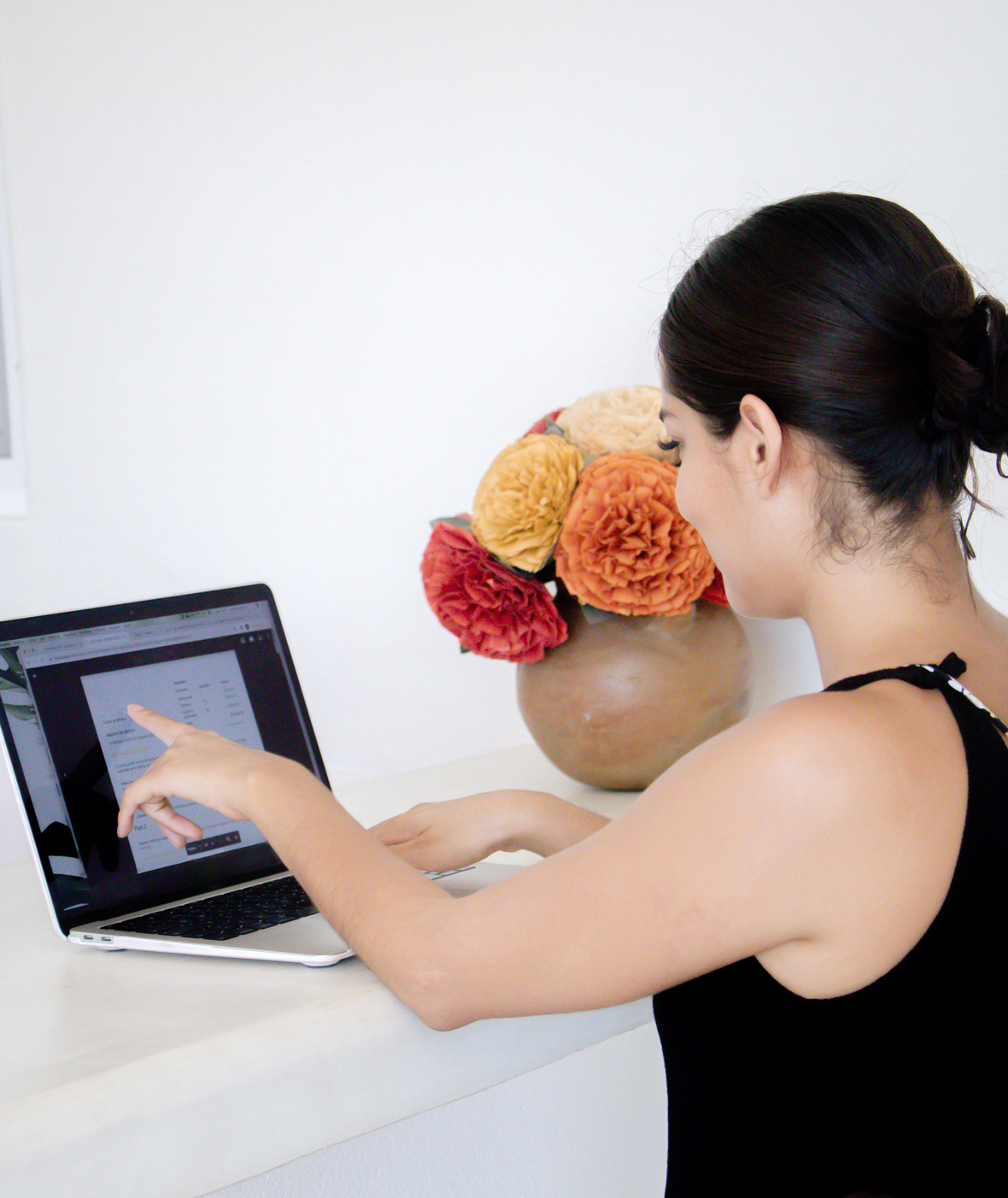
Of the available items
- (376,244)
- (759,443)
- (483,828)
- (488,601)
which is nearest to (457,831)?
(483,828)

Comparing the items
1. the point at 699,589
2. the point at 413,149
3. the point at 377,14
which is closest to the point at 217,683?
the point at 699,589

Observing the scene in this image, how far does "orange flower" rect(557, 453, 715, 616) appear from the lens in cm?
104

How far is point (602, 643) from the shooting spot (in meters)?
1.14

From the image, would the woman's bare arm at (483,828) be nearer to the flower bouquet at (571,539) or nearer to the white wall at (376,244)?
the flower bouquet at (571,539)

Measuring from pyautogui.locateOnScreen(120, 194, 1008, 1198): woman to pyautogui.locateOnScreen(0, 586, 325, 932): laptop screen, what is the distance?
2.9 inches

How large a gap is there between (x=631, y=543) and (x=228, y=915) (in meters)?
0.50

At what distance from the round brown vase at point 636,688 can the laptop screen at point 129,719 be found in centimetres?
29

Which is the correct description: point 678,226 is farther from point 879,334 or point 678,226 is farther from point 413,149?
point 879,334

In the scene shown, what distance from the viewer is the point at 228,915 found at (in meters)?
0.84

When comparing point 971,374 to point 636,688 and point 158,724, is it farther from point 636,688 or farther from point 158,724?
point 158,724

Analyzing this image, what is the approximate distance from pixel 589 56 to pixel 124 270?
2.24 feet

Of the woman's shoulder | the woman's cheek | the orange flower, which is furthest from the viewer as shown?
the orange flower

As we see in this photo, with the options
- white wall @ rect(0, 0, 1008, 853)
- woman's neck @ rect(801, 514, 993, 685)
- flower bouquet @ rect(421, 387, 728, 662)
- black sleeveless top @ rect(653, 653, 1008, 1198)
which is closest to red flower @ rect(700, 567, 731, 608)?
flower bouquet @ rect(421, 387, 728, 662)

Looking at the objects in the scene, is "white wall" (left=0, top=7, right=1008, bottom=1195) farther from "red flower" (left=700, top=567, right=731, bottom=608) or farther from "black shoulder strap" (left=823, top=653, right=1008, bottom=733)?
"black shoulder strap" (left=823, top=653, right=1008, bottom=733)
